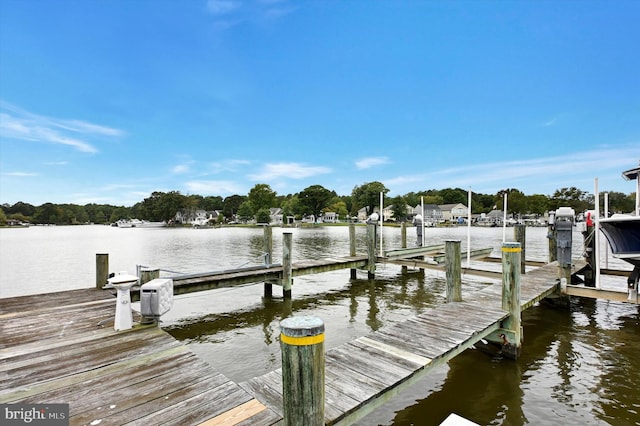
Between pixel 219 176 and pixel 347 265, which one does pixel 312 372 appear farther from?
pixel 219 176

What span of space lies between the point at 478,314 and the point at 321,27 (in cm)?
3155

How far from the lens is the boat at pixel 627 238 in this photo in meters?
→ 6.82

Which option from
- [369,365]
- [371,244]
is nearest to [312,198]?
[371,244]

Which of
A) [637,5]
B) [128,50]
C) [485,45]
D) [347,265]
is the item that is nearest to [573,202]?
[485,45]

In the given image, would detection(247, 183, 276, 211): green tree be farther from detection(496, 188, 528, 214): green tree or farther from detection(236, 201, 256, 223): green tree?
detection(496, 188, 528, 214): green tree

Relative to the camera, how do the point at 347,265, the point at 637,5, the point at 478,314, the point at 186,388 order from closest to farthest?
the point at 186,388, the point at 478,314, the point at 347,265, the point at 637,5

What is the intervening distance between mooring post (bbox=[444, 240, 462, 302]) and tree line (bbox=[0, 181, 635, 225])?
70.4 metres

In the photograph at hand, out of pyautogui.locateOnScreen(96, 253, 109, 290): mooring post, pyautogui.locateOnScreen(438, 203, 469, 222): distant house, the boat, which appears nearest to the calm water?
the boat

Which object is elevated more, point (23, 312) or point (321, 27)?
point (321, 27)

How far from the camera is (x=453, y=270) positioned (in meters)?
6.16

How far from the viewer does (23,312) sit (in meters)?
5.72

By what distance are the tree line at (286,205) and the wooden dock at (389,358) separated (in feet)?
234

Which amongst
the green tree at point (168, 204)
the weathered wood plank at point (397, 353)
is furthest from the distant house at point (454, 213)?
the weathered wood plank at point (397, 353)

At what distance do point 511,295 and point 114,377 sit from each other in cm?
640
